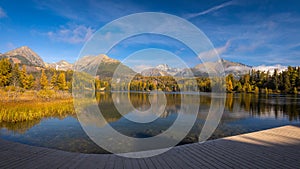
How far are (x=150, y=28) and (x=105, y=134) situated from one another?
6.75 metres

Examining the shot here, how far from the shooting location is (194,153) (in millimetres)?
5059

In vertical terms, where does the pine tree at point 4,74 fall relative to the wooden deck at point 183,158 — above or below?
above

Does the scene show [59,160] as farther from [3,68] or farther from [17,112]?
[3,68]

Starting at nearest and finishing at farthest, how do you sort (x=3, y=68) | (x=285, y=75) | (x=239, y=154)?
(x=239, y=154) → (x=3, y=68) → (x=285, y=75)

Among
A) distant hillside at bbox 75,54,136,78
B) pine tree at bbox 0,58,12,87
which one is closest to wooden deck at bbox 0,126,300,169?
distant hillside at bbox 75,54,136,78

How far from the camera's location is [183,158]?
4660 millimetres

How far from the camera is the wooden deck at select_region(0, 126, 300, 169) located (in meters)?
4.17

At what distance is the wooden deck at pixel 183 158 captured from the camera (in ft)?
13.7

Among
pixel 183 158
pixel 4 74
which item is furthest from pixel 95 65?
pixel 4 74

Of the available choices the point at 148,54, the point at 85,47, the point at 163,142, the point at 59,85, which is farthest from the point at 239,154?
the point at 59,85

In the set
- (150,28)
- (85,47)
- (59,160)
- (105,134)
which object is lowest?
(105,134)

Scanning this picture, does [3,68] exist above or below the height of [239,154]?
above

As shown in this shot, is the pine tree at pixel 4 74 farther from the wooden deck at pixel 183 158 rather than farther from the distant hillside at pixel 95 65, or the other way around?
the wooden deck at pixel 183 158

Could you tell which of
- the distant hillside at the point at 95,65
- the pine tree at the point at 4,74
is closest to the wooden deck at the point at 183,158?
the distant hillside at the point at 95,65
